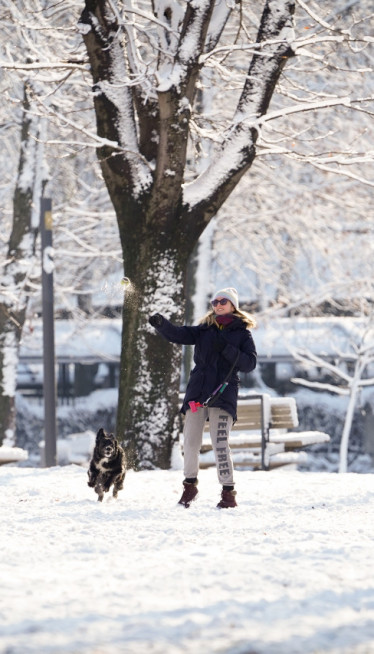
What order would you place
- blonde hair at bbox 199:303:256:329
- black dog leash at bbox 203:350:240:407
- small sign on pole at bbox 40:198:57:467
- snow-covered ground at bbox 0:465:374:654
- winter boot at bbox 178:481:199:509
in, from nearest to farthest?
snow-covered ground at bbox 0:465:374:654 → black dog leash at bbox 203:350:240:407 → blonde hair at bbox 199:303:256:329 → winter boot at bbox 178:481:199:509 → small sign on pole at bbox 40:198:57:467

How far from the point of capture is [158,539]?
617 centimetres

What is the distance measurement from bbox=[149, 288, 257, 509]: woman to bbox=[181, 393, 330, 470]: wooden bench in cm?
534

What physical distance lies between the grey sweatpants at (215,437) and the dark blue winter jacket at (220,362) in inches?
3.4

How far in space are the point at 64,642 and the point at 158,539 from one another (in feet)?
8.56

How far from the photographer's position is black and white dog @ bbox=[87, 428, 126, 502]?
7.75 meters

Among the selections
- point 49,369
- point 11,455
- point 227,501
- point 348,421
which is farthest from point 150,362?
point 348,421

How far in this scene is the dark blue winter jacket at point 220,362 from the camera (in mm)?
7418

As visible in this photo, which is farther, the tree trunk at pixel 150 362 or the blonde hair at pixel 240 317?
the tree trunk at pixel 150 362

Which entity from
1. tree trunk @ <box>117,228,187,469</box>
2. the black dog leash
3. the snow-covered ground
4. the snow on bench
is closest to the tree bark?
tree trunk @ <box>117,228,187,469</box>

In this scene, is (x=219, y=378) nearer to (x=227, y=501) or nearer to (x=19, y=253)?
(x=227, y=501)

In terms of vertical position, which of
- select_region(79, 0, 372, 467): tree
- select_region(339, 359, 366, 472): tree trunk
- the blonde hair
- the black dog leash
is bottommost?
select_region(339, 359, 366, 472): tree trunk

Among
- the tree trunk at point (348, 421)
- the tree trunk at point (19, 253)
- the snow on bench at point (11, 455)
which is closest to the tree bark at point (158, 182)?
the snow on bench at point (11, 455)

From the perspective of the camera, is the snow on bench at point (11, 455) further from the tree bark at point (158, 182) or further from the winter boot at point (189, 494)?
the winter boot at point (189, 494)

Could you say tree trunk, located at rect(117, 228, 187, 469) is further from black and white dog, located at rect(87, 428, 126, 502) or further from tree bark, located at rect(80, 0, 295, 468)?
black and white dog, located at rect(87, 428, 126, 502)
